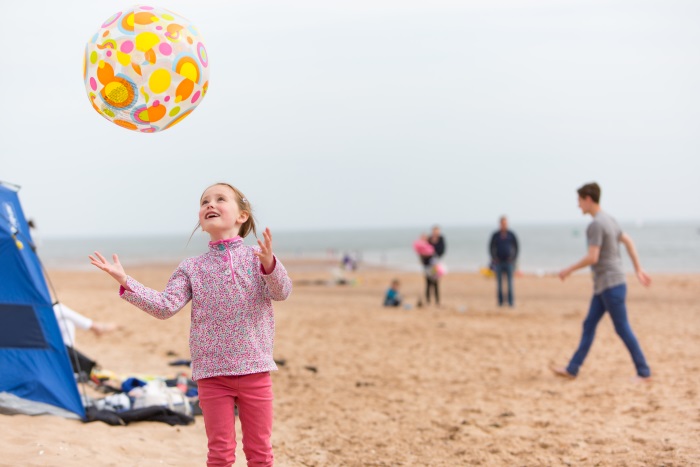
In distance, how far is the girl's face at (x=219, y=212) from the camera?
3.15m

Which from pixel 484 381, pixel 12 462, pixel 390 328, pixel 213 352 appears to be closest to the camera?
pixel 213 352

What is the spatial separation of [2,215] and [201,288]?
2.78 metres

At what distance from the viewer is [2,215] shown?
504cm

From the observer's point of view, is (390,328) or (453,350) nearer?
(453,350)

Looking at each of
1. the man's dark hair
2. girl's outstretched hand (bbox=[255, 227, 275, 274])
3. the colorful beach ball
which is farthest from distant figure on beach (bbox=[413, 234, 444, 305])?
girl's outstretched hand (bbox=[255, 227, 275, 274])

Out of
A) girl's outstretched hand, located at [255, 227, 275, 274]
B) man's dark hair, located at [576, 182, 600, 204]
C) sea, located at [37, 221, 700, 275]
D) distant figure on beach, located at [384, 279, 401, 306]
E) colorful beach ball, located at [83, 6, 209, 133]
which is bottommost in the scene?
sea, located at [37, 221, 700, 275]

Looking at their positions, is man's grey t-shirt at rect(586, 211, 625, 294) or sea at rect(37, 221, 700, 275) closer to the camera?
man's grey t-shirt at rect(586, 211, 625, 294)

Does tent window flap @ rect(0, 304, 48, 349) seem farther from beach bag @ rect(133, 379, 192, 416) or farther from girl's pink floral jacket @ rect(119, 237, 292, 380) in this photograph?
girl's pink floral jacket @ rect(119, 237, 292, 380)

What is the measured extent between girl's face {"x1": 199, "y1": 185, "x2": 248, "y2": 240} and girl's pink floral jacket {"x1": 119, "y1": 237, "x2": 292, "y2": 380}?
82 millimetres

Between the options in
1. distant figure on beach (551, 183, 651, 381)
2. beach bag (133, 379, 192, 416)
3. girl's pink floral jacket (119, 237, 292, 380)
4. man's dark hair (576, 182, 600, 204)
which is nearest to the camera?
girl's pink floral jacket (119, 237, 292, 380)

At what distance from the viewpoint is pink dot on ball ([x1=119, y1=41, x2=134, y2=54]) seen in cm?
335

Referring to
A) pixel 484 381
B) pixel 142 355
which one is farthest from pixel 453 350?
pixel 142 355

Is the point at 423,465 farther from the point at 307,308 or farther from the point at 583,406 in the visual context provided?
the point at 307,308

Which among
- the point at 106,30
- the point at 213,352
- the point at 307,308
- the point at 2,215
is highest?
the point at 106,30
